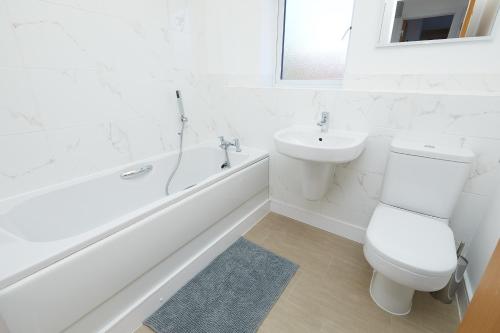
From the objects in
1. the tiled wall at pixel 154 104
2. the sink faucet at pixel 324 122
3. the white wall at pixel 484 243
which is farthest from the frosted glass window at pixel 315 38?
the white wall at pixel 484 243

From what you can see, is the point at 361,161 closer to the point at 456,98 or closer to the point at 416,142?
the point at 416,142

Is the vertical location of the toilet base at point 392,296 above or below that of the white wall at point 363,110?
below

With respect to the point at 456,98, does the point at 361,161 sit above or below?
below

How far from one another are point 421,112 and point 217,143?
5.13 ft

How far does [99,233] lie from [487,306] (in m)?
1.25

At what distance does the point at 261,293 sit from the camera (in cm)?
133

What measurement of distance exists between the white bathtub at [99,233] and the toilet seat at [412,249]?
0.92 meters

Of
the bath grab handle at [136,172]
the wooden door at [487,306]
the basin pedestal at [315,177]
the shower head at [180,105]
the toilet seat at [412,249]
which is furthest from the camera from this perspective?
the shower head at [180,105]

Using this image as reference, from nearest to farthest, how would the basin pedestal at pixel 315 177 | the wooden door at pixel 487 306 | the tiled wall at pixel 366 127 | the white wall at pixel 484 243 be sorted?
the wooden door at pixel 487 306 < the white wall at pixel 484 243 < the tiled wall at pixel 366 127 < the basin pedestal at pixel 315 177

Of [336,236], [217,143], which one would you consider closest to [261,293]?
[336,236]

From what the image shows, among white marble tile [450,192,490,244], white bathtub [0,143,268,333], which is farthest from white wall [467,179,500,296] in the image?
white bathtub [0,143,268,333]

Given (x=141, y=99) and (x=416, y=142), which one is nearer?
(x=416, y=142)

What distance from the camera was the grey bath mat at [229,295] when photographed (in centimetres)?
116

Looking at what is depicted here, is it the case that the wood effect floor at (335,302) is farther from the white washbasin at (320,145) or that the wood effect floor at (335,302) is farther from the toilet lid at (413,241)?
the white washbasin at (320,145)
